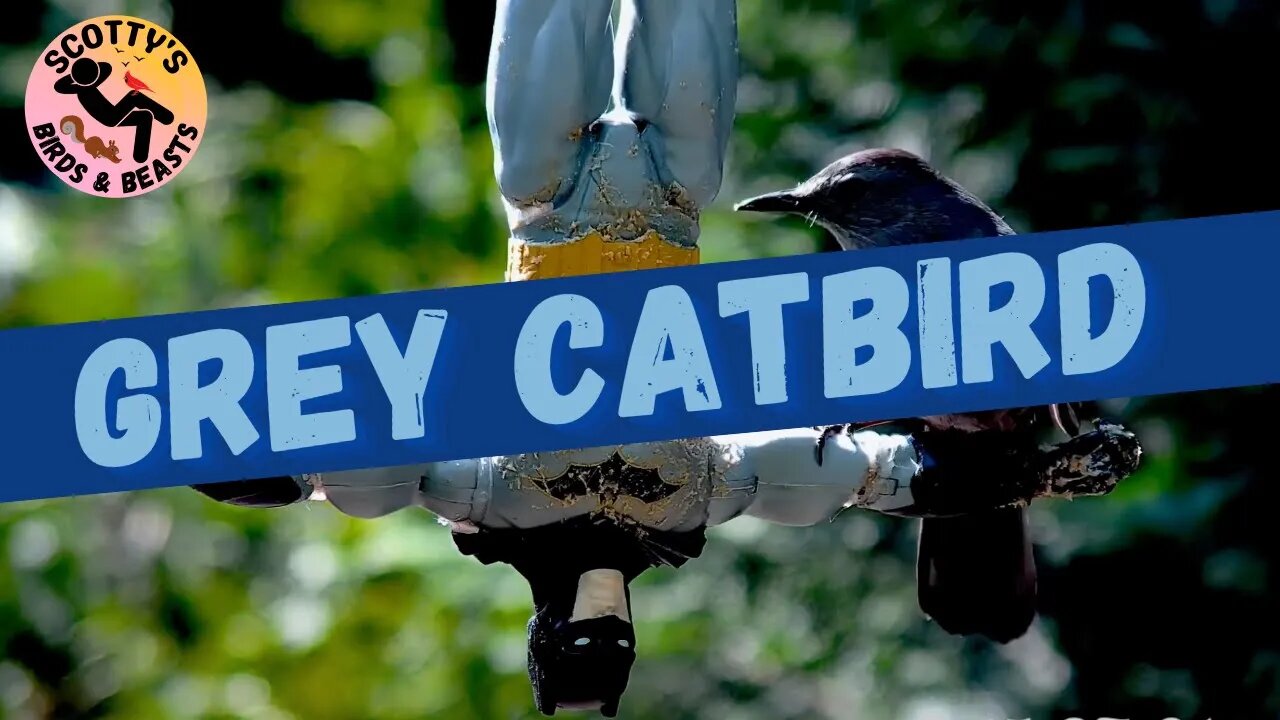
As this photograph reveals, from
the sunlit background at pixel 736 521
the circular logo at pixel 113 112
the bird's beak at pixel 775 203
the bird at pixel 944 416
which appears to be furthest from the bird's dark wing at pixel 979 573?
the sunlit background at pixel 736 521

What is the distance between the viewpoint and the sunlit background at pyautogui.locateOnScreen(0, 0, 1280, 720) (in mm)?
1960

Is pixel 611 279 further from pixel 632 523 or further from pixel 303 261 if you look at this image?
pixel 303 261

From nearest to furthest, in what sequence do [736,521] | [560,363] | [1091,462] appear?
1. [560,363]
2. [1091,462]
3. [736,521]

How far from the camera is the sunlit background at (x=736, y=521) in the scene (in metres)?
1.96

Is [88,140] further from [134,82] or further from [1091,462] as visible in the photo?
[1091,462]

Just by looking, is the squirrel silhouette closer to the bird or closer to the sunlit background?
the bird

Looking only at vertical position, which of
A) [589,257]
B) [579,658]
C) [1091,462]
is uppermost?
[589,257]

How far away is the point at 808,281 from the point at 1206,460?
1.11m

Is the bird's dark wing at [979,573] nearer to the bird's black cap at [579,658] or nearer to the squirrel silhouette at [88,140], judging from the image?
the bird's black cap at [579,658]

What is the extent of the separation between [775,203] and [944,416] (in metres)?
0.17

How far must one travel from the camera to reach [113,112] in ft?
4.76

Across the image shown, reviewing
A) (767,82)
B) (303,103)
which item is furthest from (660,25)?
(303,103)

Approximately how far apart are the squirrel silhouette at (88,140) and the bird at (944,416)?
0.57 metres

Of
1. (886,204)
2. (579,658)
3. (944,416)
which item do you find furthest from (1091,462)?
(579,658)
